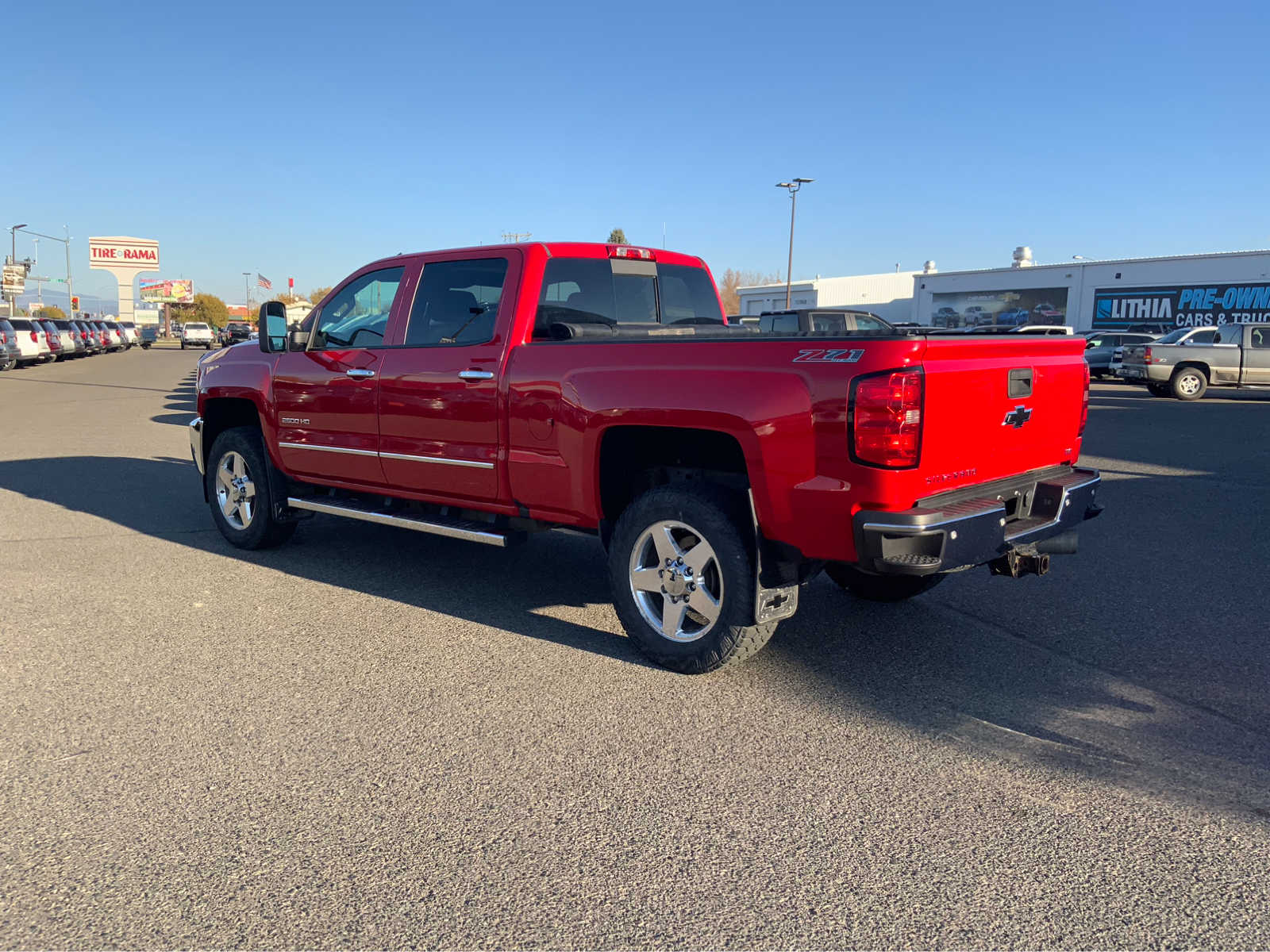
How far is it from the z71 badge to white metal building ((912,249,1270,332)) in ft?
128

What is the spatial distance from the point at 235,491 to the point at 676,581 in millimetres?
4044

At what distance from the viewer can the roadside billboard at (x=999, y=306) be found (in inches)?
1880

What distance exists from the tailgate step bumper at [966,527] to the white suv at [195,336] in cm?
6663

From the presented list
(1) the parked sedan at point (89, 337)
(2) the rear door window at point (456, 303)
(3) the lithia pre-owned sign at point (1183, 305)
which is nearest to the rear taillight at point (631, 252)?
(2) the rear door window at point (456, 303)

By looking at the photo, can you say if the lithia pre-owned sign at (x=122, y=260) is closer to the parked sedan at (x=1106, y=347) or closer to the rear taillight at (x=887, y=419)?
the parked sedan at (x=1106, y=347)

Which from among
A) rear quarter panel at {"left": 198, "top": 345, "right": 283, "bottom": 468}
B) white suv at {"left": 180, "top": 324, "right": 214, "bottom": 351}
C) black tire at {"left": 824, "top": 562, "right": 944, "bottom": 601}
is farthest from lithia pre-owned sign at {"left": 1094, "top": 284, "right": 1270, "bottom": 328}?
white suv at {"left": 180, "top": 324, "right": 214, "bottom": 351}

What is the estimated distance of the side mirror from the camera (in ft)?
21.9

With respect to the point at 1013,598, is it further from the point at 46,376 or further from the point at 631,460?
the point at 46,376

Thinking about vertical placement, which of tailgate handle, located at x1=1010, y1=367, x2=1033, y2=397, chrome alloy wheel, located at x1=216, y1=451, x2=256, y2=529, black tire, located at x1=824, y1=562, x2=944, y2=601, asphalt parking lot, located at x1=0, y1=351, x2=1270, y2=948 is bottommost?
asphalt parking lot, located at x1=0, y1=351, x2=1270, y2=948

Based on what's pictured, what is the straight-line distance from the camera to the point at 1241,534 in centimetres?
768

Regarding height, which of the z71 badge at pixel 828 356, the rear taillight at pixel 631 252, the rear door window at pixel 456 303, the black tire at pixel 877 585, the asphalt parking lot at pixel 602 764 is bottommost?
the asphalt parking lot at pixel 602 764

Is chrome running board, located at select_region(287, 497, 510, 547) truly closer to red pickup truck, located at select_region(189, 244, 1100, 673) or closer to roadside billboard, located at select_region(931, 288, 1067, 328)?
red pickup truck, located at select_region(189, 244, 1100, 673)

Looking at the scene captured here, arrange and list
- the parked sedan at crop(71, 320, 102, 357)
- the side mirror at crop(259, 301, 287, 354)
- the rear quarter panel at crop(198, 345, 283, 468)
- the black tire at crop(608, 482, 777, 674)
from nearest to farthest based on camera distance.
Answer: the black tire at crop(608, 482, 777, 674)
the side mirror at crop(259, 301, 287, 354)
the rear quarter panel at crop(198, 345, 283, 468)
the parked sedan at crop(71, 320, 102, 357)

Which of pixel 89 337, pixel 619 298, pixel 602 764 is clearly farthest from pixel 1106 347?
pixel 89 337
